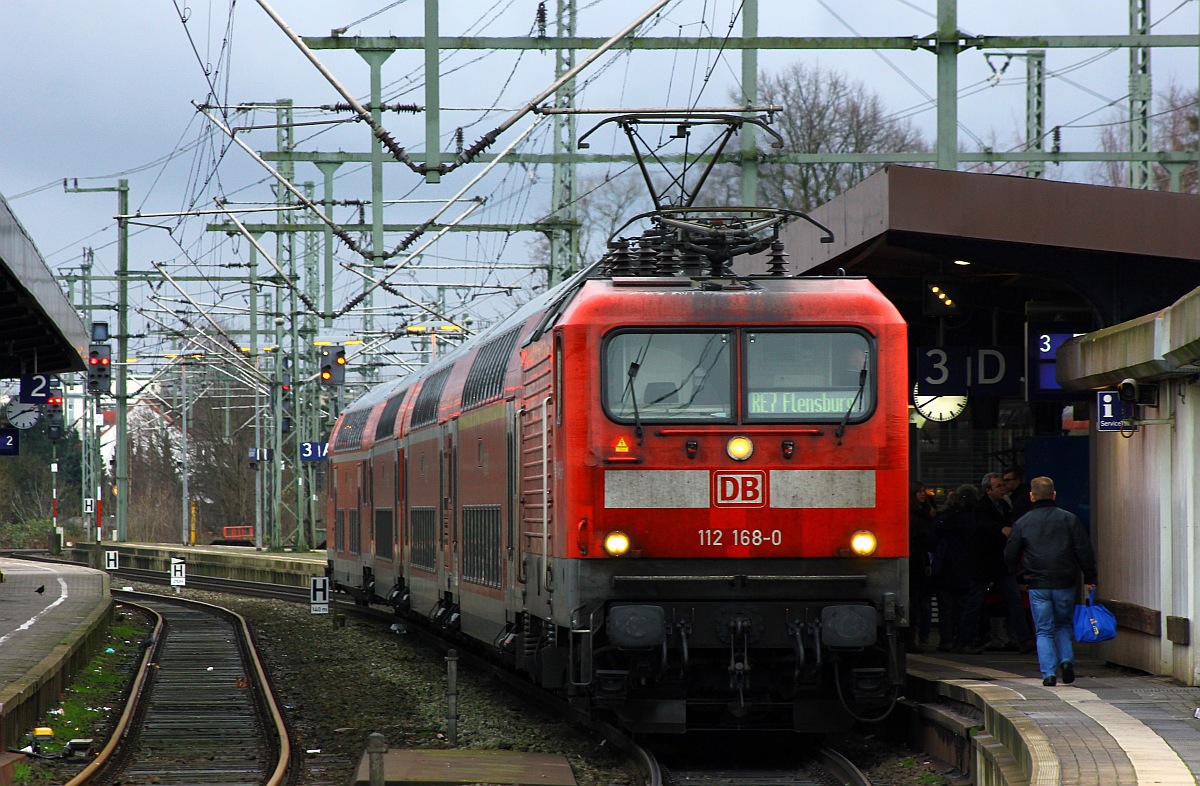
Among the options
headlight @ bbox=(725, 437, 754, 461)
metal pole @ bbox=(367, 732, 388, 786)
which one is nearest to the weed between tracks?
metal pole @ bbox=(367, 732, 388, 786)

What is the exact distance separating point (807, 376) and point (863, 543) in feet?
3.64

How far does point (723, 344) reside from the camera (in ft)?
36.7

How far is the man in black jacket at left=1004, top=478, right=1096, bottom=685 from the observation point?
1179 cm

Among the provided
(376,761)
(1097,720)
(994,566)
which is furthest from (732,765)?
(994,566)

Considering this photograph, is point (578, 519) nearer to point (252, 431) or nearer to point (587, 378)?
point (587, 378)

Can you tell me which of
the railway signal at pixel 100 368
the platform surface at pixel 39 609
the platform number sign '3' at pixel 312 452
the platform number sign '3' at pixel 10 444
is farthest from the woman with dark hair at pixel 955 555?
the railway signal at pixel 100 368

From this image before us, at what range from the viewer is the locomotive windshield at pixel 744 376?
11.0 meters

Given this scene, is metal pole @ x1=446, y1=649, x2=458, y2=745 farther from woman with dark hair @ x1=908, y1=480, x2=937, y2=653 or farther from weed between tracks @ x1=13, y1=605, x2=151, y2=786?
woman with dark hair @ x1=908, y1=480, x2=937, y2=653

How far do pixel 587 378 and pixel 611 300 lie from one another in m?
0.56

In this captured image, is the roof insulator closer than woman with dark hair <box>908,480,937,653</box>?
Yes

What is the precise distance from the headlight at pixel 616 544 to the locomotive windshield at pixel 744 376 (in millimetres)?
726

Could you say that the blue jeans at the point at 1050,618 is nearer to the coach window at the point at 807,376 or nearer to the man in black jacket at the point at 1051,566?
the man in black jacket at the point at 1051,566

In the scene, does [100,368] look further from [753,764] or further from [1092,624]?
[1092,624]

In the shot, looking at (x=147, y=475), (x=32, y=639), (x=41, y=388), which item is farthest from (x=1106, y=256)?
(x=147, y=475)
